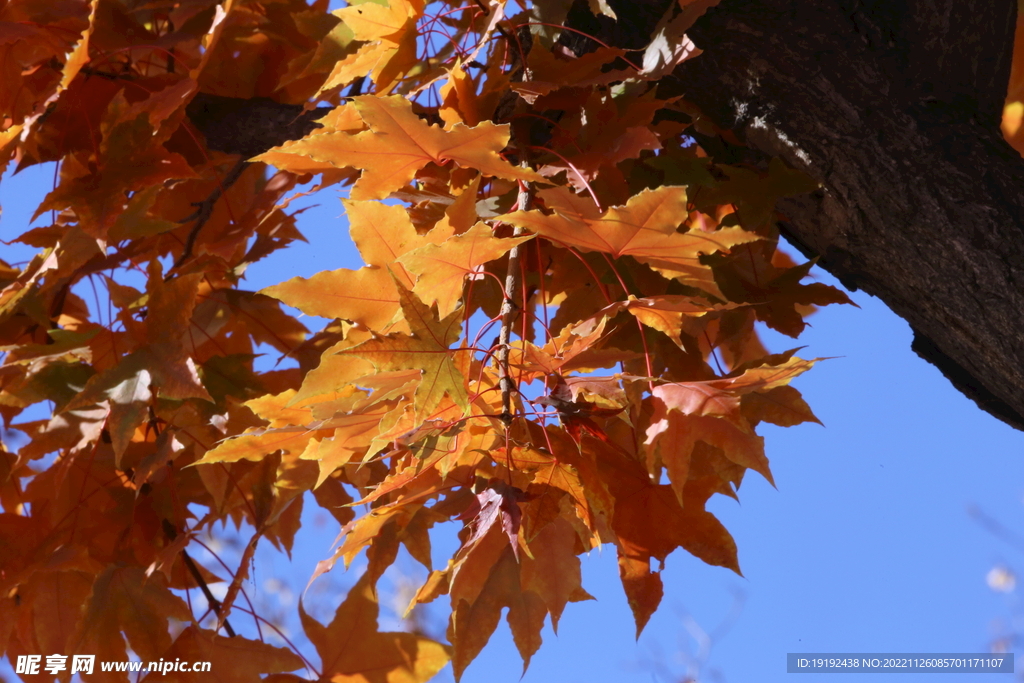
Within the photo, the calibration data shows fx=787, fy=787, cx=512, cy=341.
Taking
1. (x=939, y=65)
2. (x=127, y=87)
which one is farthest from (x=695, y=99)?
(x=127, y=87)

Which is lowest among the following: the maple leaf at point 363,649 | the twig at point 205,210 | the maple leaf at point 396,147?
the maple leaf at point 363,649

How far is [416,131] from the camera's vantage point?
51cm

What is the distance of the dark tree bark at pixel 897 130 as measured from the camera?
2.15 ft

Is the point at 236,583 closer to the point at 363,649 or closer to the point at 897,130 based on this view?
the point at 363,649

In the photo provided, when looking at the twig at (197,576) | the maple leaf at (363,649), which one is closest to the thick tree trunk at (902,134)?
the maple leaf at (363,649)

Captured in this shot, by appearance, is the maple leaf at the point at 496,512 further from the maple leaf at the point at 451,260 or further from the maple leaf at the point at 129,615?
the maple leaf at the point at 129,615

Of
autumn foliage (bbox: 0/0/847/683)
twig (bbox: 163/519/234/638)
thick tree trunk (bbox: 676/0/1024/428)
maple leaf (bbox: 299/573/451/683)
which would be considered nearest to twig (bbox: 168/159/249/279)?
autumn foliage (bbox: 0/0/847/683)

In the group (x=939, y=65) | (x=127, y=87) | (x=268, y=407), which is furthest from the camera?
(x=127, y=87)

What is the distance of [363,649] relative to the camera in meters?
0.78

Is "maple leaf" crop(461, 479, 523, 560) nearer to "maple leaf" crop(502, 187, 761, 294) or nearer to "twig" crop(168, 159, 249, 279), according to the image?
"maple leaf" crop(502, 187, 761, 294)

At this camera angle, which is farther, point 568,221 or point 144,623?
point 144,623

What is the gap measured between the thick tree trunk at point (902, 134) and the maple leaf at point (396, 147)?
329mm

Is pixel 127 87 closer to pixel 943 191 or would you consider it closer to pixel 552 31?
pixel 552 31

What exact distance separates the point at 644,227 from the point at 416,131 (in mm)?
160
